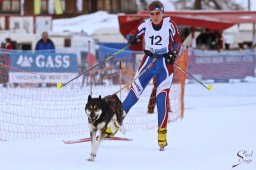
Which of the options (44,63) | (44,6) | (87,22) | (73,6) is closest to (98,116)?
(44,63)

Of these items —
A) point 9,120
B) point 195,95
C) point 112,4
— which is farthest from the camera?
point 112,4

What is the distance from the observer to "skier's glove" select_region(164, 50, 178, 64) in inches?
291

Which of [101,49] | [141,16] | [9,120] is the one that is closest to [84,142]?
[9,120]

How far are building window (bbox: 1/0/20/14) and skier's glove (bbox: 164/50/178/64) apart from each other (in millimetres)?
40971

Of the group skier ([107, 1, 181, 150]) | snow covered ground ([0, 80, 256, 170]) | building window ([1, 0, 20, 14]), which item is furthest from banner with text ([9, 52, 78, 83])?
building window ([1, 0, 20, 14])

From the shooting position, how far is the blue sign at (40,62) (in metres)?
16.5

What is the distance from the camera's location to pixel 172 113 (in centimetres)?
1155

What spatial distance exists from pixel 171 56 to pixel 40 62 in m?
9.55

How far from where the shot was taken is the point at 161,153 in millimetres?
6992

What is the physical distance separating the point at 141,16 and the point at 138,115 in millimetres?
9559

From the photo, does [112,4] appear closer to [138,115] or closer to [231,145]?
[138,115]

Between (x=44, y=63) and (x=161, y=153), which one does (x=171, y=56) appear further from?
(x=44, y=63)

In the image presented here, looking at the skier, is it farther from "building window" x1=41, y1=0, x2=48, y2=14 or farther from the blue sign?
"building window" x1=41, y1=0, x2=48, y2=14

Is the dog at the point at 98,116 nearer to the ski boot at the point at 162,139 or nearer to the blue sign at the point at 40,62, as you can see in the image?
the ski boot at the point at 162,139
